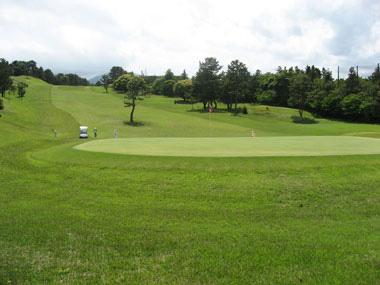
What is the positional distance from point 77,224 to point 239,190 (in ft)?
22.4

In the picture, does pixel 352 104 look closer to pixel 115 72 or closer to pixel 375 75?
pixel 375 75

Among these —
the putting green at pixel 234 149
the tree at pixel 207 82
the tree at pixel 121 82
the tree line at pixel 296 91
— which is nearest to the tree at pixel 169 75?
the tree at pixel 121 82

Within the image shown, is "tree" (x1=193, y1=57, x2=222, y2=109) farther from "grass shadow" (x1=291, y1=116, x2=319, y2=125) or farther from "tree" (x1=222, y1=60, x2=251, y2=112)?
"grass shadow" (x1=291, y1=116, x2=319, y2=125)

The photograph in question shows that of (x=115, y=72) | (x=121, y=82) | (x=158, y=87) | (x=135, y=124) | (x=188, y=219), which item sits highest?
(x=115, y=72)

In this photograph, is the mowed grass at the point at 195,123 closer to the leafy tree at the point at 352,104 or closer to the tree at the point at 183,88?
the leafy tree at the point at 352,104

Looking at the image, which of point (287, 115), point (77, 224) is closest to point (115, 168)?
point (77, 224)

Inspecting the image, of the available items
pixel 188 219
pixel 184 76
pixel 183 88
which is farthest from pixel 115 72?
pixel 188 219

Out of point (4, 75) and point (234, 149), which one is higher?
point (4, 75)

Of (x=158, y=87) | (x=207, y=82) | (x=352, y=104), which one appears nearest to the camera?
(x=352, y=104)

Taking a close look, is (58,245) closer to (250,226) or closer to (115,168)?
(250,226)

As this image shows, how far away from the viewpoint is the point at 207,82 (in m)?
104

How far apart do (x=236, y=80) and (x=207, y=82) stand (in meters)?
7.73

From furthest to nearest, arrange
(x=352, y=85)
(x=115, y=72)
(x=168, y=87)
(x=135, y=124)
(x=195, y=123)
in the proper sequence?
Answer: (x=115, y=72) → (x=168, y=87) → (x=352, y=85) → (x=195, y=123) → (x=135, y=124)

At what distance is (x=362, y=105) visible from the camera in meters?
89.8
